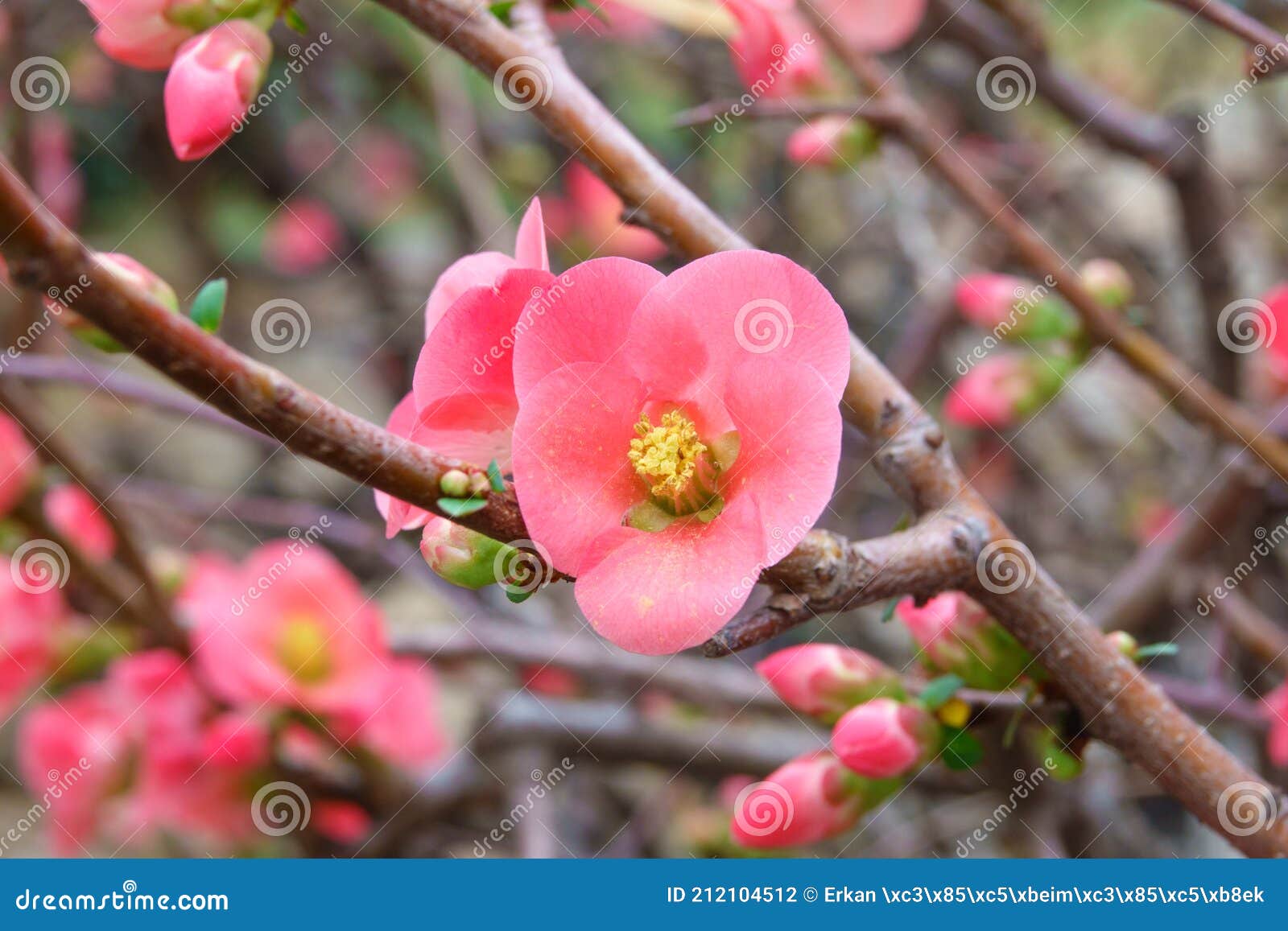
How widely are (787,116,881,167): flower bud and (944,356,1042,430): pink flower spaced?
0.25 meters

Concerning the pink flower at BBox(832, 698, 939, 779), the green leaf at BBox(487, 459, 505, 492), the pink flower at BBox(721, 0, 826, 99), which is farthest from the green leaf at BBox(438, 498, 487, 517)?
the pink flower at BBox(721, 0, 826, 99)

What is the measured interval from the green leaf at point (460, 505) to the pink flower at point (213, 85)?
23cm

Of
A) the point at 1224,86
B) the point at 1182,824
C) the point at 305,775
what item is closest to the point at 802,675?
the point at 305,775

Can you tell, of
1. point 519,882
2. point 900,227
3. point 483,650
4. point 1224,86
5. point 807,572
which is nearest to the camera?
point 807,572

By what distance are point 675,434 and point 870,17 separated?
64 cm

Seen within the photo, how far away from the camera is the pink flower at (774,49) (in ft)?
2.37

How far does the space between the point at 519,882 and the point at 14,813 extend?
1476 millimetres

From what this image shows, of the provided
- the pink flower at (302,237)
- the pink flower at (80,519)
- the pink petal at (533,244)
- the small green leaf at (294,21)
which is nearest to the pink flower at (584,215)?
the pink flower at (302,237)

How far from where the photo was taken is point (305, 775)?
95 centimetres

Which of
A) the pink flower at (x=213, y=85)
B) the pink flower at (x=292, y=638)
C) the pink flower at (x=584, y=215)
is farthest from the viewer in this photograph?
the pink flower at (x=584, y=215)

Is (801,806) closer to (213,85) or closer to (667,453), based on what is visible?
(667,453)

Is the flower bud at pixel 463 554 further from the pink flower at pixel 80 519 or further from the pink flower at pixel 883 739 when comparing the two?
the pink flower at pixel 80 519

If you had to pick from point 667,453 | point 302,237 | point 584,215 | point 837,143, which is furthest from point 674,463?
point 302,237

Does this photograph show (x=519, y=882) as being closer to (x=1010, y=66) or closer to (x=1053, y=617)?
(x=1053, y=617)
